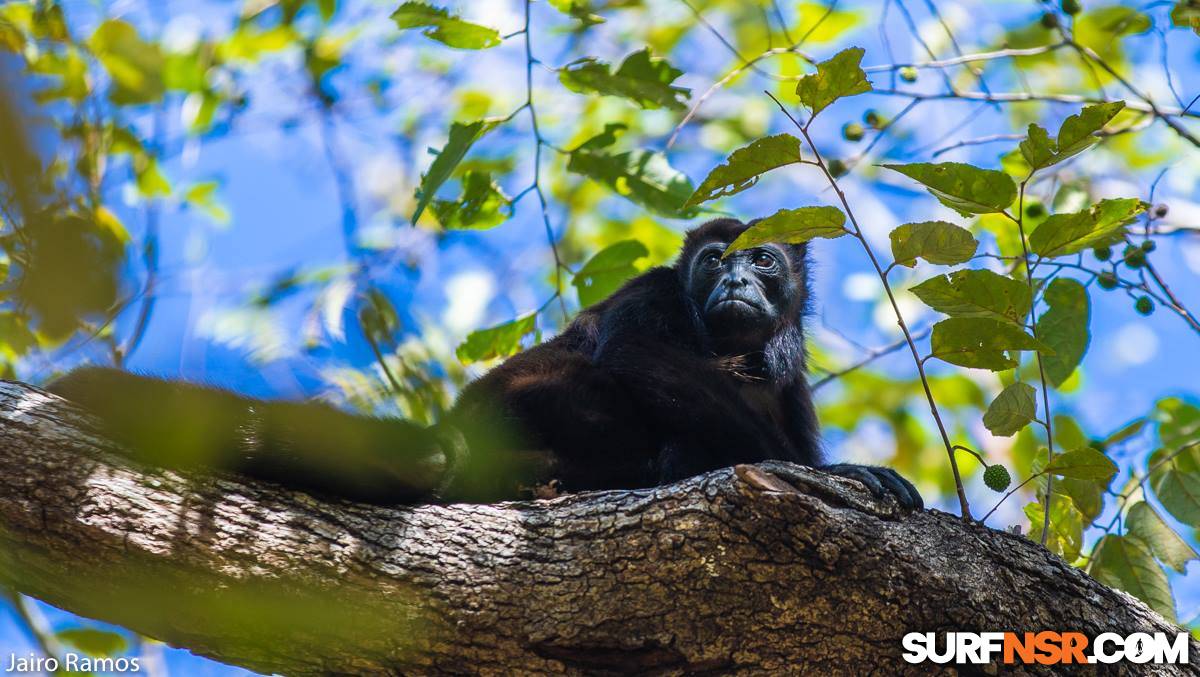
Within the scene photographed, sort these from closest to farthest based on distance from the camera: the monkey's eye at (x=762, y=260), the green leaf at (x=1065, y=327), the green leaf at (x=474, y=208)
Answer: the green leaf at (x=1065, y=327) < the green leaf at (x=474, y=208) < the monkey's eye at (x=762, y=260)

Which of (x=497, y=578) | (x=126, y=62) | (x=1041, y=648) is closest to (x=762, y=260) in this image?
(x=1041, y=648)

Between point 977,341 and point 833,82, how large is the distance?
0.86 metres

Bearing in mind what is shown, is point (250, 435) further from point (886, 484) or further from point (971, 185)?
point (971, 185)

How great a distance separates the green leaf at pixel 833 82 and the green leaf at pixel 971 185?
313 mm

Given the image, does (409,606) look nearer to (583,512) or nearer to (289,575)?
(289,575)

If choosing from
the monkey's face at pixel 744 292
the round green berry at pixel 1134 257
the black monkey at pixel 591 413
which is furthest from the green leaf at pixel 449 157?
the round green berry at pixel 1134 257

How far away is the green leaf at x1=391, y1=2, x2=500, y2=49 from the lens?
405cm

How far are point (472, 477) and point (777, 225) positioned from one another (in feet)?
4.50

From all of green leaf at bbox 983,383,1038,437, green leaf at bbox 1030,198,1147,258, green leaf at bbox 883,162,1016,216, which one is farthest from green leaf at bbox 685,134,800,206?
green leaf at bbox 983,383,1038,437

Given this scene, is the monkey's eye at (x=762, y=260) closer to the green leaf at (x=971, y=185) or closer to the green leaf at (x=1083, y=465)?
the green leaf at (x=971, y=185)

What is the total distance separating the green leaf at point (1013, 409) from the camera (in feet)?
10.1

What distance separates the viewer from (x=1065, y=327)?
384 cm

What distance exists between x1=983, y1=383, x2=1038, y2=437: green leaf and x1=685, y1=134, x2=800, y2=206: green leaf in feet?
3.09

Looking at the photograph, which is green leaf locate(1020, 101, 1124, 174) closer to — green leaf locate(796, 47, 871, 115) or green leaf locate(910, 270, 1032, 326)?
green leaf locate(910, 270, 1032, 326)
